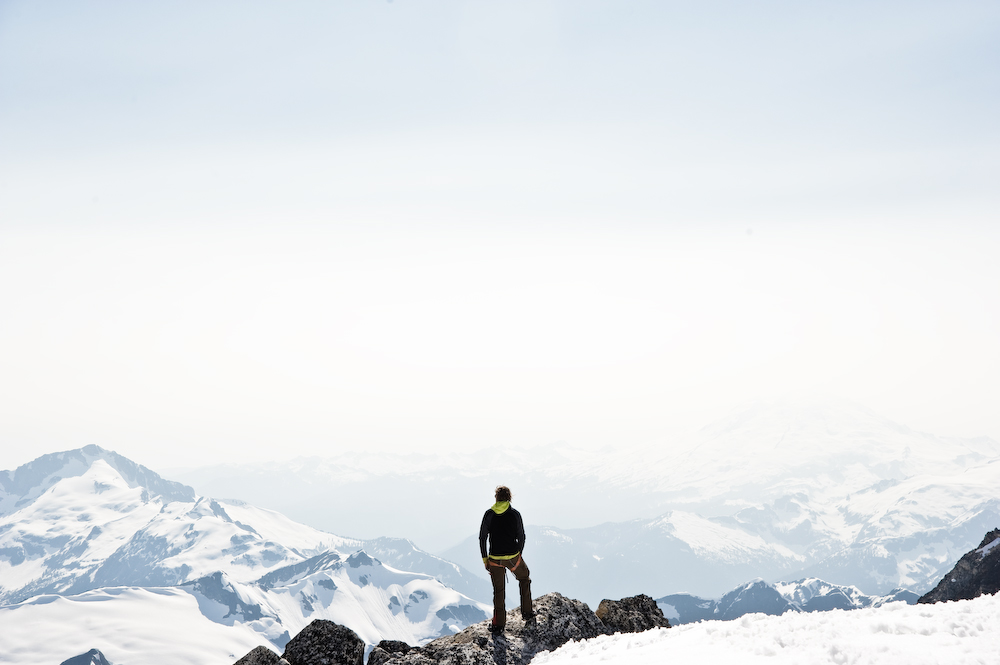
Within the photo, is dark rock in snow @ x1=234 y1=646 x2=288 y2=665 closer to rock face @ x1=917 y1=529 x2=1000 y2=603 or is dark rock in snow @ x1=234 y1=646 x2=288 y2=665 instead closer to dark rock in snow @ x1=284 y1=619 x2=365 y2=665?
dark rock in snow @ x1=284 y1=619 x2=365 y2=665

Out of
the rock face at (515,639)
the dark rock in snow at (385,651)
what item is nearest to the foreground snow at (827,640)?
the rock face at (515,639)

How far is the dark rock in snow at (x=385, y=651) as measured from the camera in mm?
17925

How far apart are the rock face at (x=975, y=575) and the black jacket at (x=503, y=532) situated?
11326cm

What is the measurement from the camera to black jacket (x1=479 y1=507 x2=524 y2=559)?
1636 centimetres

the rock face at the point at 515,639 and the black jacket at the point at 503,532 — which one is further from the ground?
the black jacket at the point at 503,532

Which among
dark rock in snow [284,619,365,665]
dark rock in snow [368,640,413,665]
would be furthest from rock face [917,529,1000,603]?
dark rock in snow [284,619,365,665]

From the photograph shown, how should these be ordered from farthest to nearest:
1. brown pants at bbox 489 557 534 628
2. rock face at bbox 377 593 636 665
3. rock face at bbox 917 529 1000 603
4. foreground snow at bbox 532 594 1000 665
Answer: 1. rock face at bbox 917 529 1000 603
2. rock face at bbox 377 593 636 665
3. brown pants at bbox 489 557 534 628
4. foreground snow at bbox 532 594 1000 665

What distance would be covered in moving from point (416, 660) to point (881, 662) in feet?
33.2

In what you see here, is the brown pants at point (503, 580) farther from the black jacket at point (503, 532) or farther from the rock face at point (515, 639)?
the rock face at point (515, 639)

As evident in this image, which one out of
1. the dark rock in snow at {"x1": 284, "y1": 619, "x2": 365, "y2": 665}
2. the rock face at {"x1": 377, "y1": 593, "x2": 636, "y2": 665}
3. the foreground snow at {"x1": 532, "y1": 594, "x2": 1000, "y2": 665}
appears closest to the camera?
the foreground snow at {"x1": 532, "y1": 594, "x2": 1000, "y2": 665}

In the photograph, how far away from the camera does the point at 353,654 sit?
18.4 m

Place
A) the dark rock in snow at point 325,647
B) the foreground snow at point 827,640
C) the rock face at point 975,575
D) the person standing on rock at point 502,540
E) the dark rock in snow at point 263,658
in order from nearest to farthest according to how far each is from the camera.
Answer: the foreground snow at point 827,640 → the person standing on rock at point 502,540 → the dark rock in snow at point 263,658 → the dark rock in snow at point 325,647 → the rock face at point 975,575

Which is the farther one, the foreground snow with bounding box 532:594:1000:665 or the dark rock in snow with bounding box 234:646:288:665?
the dark rock in snow with bounding box 234:646:288:665

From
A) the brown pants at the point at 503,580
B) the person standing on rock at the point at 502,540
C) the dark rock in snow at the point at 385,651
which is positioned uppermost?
the person standing on rock at the point at 502,540
